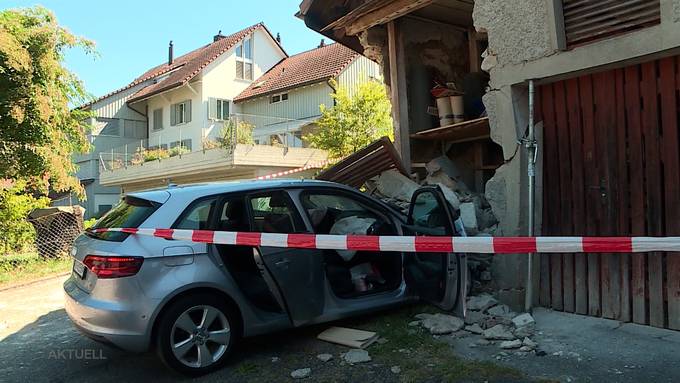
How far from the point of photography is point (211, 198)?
459 cm

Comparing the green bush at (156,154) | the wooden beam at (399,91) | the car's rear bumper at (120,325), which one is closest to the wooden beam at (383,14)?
the wooden beam at (399,91)

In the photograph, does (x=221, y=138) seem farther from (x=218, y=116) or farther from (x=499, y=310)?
(x=499, y=310)

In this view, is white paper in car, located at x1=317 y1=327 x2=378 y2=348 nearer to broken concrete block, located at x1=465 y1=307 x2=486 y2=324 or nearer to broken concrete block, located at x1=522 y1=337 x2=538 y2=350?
broken concrete block, located at x1=465 y1=307 x2=486 y2=324

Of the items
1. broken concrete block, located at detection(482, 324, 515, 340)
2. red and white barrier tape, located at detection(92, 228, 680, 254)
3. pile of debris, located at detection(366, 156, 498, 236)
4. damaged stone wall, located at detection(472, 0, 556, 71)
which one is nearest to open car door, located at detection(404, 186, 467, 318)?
broken concrete block, located at detection(482, 324, 515, 340)

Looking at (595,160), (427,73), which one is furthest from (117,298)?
(427,73)

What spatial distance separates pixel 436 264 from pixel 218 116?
24.7 meters

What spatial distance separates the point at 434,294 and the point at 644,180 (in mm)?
2171

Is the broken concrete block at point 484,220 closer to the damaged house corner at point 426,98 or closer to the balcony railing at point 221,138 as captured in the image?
the damaged house corner at point 426,98

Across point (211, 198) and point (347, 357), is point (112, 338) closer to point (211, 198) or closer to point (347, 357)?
point (211, 198)

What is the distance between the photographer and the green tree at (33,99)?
9625 millimetres

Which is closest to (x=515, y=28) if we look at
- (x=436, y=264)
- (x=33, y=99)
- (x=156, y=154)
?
(x=436, y=264)

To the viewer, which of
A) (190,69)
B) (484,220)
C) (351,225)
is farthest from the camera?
(190,69)

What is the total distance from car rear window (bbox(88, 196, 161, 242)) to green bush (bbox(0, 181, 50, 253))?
795cm

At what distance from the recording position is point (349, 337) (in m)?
4.79
